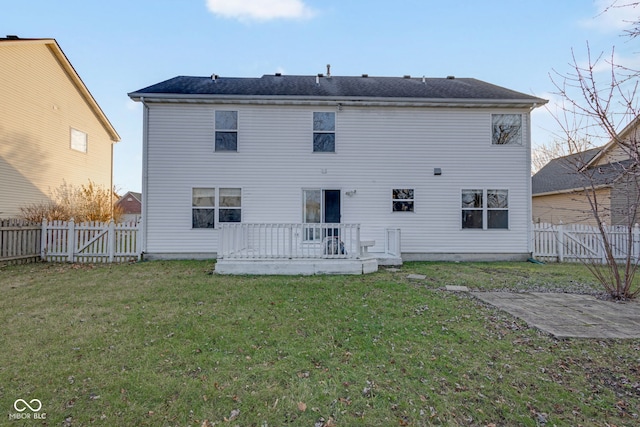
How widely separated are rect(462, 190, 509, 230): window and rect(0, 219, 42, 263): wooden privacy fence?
46.0 ft

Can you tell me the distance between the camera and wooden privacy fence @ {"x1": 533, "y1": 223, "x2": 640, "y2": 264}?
402 inches

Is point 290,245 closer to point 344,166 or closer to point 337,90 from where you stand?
point 344,166

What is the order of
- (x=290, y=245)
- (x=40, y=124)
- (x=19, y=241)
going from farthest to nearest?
(x=40, y=124)
(x=19, y=241)
(x=290, y=245)

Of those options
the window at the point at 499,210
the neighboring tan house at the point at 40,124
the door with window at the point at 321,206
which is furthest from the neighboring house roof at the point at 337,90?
the neighboring tan house at the point at 40,124

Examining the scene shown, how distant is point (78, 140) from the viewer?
50.1 ft

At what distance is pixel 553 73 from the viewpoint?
187 inches

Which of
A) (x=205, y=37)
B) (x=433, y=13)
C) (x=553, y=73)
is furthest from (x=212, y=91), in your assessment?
(x=553, y=73)

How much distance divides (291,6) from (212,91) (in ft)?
16.0

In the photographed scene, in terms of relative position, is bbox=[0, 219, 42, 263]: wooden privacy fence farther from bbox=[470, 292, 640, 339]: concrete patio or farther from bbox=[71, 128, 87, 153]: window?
bbox=[470, 292, 640, 339]: concrete patio

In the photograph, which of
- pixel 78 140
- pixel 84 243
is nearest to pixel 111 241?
pixel 84 243

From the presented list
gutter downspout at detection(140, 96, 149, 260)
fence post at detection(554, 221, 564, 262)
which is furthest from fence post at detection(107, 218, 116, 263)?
fence post at detection(554, 221, 564, 262)

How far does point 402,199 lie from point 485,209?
9.58 ft

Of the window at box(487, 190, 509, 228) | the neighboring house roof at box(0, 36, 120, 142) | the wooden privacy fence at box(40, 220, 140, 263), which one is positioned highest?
the neighboring house roof at box(0, 36, 120, 142)

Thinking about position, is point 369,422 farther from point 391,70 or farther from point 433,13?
point 391,70
